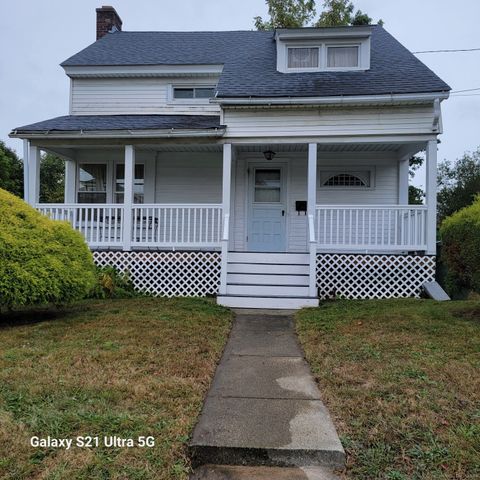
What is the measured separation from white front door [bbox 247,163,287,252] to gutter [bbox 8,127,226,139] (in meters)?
2.20

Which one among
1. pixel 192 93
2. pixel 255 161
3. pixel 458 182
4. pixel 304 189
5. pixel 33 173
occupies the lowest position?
pixel 304 189

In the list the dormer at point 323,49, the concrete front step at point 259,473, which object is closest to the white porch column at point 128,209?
the dormer at point 323,49

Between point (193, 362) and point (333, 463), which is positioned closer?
point (333, 463)

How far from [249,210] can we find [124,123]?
371cm

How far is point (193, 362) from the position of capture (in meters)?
4.05

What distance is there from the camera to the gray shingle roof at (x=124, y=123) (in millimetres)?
8805

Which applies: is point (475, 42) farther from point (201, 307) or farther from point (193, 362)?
point (193, 362)

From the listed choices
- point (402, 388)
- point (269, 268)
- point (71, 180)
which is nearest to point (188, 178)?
point (71, 180)

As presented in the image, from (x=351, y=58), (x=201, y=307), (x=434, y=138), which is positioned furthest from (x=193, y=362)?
(x=351, y=58)

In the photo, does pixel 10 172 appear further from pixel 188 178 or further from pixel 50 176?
pixel 188 178

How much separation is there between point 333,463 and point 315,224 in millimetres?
6582

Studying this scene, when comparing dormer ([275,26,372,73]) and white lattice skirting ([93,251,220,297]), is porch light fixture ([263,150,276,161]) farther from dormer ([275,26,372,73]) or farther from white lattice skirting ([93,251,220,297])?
white lattice skirting ([93,251,220,297])

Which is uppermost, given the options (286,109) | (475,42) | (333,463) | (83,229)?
(475,42)

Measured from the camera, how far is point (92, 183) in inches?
426
